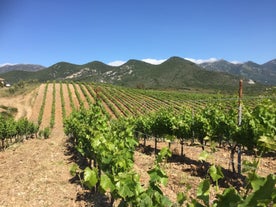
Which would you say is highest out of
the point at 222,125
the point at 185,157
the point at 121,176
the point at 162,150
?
the point at 162,150

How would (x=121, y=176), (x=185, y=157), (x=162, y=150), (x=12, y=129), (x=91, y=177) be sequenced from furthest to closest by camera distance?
1. (x=12, y=129)
2. (x=185, y=157)
3. (x=121, y=176)
4. (x=91, y=177)
5. (x=162, y=150)

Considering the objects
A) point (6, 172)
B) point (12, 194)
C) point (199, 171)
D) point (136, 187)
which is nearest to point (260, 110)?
point (199, 171)

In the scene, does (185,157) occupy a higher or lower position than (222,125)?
lower

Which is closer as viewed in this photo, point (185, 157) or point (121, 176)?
point (121, 176)

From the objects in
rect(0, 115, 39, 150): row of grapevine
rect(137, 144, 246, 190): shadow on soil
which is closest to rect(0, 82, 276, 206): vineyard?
rect(137, 144, 246, 190): shadow on soil

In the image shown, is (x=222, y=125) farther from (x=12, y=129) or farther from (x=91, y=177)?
(x=12, y=129)

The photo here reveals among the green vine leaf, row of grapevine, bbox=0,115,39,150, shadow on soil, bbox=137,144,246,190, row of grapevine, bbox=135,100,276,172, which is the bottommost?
row of grapevine, bbox=0,115,39,150

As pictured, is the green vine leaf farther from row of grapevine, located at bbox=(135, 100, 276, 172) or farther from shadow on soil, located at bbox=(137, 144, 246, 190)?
shadow on soil, located at bbox=(137, 144, 246, 190)

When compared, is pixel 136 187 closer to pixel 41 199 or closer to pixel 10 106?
pixel 41 199

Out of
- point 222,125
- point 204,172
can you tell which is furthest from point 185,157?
point 222,125

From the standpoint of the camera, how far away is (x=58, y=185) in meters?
10.2

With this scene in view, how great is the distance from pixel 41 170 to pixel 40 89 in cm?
5450

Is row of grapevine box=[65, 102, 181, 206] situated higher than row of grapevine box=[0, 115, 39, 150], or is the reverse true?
row of grapevine box=[65, 102, 181, 206]

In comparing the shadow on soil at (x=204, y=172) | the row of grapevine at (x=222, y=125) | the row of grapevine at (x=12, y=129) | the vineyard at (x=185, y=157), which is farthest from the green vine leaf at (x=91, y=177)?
the row of grapevine at (x=12, y=129)
